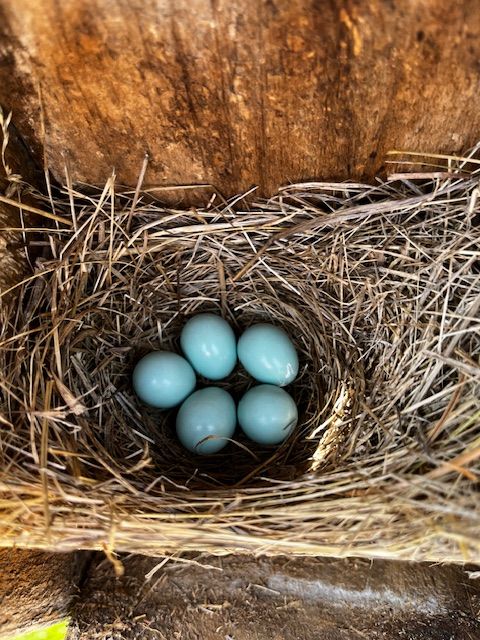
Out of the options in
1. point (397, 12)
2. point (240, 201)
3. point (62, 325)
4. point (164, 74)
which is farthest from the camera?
point (240, 201)

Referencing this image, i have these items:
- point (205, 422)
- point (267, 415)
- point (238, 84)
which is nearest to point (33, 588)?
point (205, 422)

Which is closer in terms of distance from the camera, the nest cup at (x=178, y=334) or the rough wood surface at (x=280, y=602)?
the nest cup at (x=178, y=334)

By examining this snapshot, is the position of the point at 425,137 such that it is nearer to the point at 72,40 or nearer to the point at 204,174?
the point at 204,174

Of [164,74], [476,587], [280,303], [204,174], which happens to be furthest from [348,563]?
[164,74]

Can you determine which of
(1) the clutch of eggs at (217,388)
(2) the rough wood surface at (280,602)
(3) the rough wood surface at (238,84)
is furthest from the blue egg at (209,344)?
(2) the rough wood surface at (280,602)

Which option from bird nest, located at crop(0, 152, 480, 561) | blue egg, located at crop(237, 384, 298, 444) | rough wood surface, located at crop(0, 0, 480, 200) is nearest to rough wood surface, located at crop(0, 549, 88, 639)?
bird nest, located at crop(0, 152, 480, 561)

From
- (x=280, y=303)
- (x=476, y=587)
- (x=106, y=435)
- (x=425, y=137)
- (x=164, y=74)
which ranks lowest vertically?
(x=476, y=587)

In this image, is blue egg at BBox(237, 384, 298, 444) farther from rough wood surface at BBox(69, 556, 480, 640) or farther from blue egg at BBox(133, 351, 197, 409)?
rough wood surface at BBox(69, 556, 480, 640)

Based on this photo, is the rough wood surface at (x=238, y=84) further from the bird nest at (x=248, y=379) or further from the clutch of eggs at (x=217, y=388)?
the clutch of eggs at (x=217, y=388)
